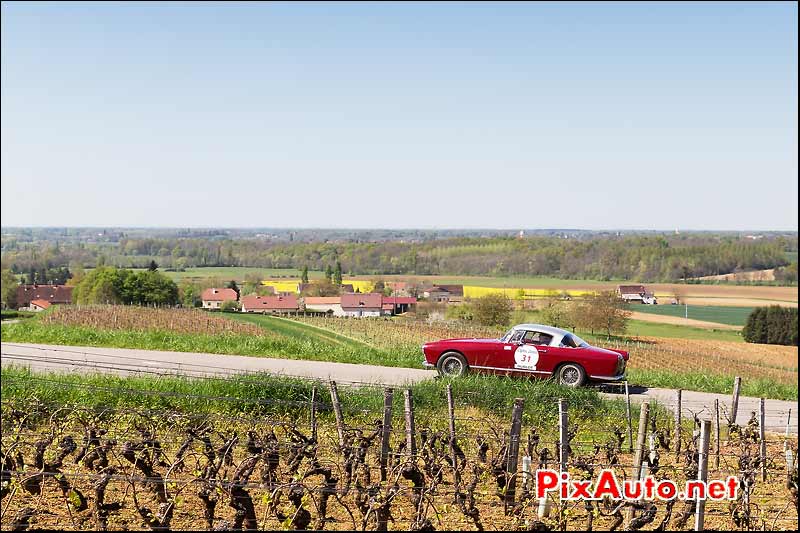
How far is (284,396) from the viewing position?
46.0 ft

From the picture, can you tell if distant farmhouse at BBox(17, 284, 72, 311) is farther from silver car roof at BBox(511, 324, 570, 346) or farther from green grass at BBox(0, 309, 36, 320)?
silver car roof at BBox(511, 324, 570, 346)

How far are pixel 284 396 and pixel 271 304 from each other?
55.9 ft

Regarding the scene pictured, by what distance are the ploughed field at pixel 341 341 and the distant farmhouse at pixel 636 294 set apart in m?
1.46

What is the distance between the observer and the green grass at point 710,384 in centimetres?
1817

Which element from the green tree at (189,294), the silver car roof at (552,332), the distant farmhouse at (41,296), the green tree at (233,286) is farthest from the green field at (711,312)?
the distant farmhouse at (41,296)

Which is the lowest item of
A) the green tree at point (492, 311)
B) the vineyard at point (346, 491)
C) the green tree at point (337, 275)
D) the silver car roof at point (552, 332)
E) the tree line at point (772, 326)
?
the tree line at point (772, 326)

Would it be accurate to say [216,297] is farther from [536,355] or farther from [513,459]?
[513,459]

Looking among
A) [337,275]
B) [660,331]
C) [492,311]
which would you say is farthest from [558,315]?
[337,275]

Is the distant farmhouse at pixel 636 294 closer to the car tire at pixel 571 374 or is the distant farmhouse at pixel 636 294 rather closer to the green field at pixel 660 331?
the green field at pixel 660 331

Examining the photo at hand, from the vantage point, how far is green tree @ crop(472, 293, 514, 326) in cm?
2734

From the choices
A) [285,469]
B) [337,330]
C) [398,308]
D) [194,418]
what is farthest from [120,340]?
[285,469]

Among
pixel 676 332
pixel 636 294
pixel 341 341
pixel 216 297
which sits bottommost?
pixel 676 332

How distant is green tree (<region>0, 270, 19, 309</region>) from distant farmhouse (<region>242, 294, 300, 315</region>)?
33.7 ft

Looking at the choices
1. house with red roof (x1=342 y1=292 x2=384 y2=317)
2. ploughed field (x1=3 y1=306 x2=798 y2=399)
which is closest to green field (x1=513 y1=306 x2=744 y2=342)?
ploughed field (x1=3 y1=306 x2=798 y2=399)
